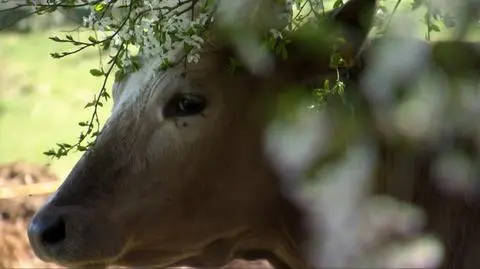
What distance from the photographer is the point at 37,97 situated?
395cm

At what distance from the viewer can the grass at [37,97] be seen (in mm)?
3273

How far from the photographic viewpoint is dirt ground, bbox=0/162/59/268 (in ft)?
6.60

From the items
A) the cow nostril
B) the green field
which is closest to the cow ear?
the cow nostril

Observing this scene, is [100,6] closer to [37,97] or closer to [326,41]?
[326,41]

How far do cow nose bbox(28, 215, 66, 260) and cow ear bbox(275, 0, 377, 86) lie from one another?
32 cm

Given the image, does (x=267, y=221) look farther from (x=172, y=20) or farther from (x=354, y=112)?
(x=354, y=112)

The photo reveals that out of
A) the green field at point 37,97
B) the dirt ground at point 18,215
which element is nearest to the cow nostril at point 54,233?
the dirt ground at point 18,215

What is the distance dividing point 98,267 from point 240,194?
0.20 m

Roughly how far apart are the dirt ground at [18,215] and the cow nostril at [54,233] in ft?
2.81

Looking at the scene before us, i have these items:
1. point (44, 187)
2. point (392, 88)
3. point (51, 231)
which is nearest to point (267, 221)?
point (51, 231)

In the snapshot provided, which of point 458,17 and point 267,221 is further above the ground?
point 458,17

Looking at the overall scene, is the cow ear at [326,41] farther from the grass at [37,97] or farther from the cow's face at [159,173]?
the grass at [37,97]

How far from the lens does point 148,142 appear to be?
1.12m

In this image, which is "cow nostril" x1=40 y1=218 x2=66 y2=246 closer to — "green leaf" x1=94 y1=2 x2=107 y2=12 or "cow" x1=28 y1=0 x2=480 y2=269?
"cow" x1=28 y1=0 x2=480 y2=269
